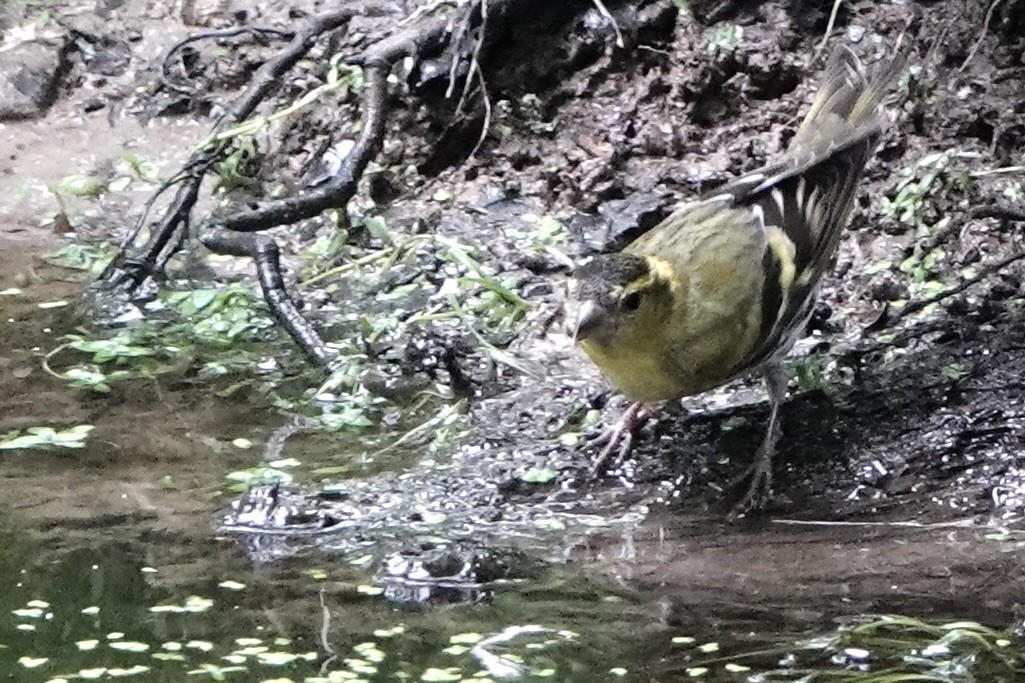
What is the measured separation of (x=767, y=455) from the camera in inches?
152

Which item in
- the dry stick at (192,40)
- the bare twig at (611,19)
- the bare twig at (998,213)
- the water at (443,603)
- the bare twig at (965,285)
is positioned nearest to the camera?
the water at (443,603)

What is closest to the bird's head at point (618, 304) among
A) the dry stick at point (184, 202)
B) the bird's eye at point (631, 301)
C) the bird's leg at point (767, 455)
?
the bird's eye at point (631, 301)

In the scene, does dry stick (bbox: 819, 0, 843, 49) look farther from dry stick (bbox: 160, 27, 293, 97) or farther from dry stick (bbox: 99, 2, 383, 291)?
dry stick (bbox: 160, 27, 293, 97)

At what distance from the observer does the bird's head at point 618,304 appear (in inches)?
143

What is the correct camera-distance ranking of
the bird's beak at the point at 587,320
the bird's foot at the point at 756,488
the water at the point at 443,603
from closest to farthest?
1. the water at the point at 443,603
2. the bird's beak at the point at 587,320
3. the bird's foot at the point at 756,488

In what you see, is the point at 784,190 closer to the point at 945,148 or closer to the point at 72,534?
the point at 945,148

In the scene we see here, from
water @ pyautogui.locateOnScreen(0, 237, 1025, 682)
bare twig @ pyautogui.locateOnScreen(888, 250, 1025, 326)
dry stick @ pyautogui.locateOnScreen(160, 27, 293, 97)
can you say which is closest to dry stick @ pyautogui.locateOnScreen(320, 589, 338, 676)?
water @ pyautogui.locateOnScreen(0, 237, 1025, 682)

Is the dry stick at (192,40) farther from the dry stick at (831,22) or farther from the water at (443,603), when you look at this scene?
the water at (443,603)

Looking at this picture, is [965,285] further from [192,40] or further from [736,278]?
[192,40]

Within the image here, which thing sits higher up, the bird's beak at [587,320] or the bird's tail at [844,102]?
the bird's tail at [844,102]

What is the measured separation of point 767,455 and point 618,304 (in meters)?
0.66

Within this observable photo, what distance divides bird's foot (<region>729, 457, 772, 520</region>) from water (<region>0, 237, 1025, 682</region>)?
0.28 feet

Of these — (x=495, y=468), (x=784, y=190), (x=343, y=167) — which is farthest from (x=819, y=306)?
(x=343, y=167)

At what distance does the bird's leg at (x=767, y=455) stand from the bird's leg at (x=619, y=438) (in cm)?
39
